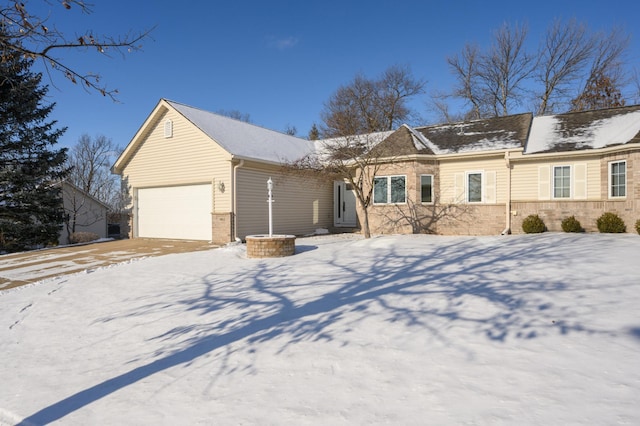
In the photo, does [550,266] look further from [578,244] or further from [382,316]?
[382,316]

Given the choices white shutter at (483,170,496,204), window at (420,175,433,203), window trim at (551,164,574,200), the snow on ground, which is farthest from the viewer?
window at (420,175,433,203)

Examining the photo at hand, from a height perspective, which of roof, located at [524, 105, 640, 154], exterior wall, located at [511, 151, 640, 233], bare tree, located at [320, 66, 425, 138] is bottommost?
exterior wall, located at [511, 151, 640, 233]

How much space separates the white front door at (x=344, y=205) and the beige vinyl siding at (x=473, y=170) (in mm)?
4599

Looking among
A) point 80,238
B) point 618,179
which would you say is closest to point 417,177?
point 618,179

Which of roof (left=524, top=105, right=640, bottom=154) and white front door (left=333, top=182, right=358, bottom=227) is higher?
roof (left=524, top=105, right=640, bottom=154)

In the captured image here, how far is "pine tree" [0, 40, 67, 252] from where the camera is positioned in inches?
653

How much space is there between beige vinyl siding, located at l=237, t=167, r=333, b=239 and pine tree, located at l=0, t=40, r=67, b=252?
10522 mm

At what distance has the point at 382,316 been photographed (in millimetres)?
4902

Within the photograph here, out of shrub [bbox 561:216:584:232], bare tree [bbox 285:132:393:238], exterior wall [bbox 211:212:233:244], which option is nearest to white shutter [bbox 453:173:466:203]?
bare tree [bbox 285:132:393:238]

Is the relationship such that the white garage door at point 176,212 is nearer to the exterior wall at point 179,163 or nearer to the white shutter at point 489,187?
the exterior wall at point 179,163

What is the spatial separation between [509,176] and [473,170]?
1317mm

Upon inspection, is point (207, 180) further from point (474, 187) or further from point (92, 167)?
point (92, 167)

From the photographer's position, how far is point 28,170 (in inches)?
687

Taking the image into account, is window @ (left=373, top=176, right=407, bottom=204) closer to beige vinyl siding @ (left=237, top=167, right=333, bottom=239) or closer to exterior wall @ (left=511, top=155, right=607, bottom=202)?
beige vinyl siding @ (left=237, top=167, right=333, bottom=239)
